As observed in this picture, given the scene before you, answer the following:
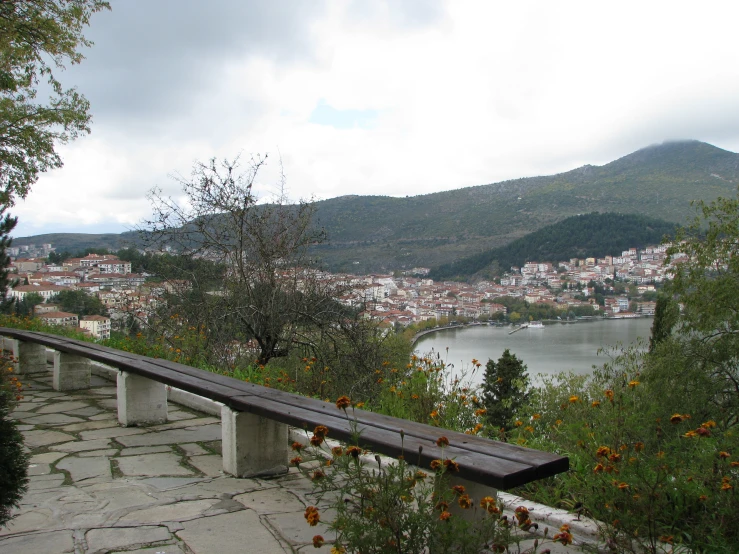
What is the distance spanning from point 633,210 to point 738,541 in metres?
55.8

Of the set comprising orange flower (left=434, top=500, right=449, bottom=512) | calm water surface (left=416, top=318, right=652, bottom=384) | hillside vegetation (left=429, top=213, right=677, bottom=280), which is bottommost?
calm water surface (left=416, top=318, right=652, bottom=384)

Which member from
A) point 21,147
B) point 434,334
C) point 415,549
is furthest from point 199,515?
point 434,334

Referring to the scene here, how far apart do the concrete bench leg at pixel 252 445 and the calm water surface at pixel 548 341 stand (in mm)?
9544

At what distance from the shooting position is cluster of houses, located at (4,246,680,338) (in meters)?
6.77

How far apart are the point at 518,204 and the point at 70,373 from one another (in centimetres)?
5911

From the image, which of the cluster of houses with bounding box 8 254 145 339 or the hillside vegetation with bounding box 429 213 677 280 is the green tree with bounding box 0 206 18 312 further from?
the hillside vegetation with bounding box 429 213 677 280

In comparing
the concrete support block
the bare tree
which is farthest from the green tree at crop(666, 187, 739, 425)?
the concrete support block

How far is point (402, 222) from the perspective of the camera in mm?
49781

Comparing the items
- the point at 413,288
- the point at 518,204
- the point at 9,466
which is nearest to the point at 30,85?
the point at 9,466

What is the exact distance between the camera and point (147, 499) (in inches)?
97.7

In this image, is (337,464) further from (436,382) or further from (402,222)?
(402,222)

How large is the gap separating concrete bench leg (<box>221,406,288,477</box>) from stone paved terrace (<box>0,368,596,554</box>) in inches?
2.9

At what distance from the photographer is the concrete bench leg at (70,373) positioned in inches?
199

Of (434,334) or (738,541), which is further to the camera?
(434,334)
